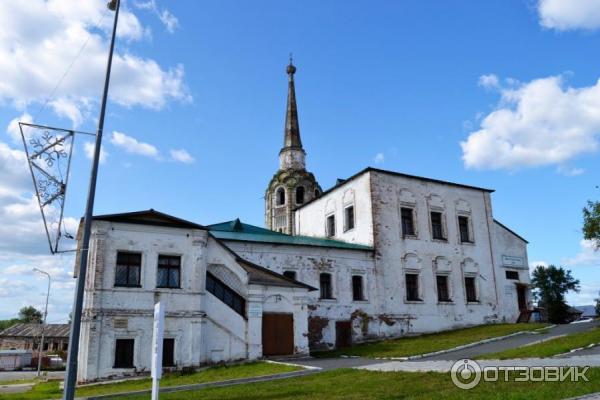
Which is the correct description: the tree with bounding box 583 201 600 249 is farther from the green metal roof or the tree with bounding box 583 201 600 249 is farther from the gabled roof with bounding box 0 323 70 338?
the gabled roof with bounding box 0 323 70 338

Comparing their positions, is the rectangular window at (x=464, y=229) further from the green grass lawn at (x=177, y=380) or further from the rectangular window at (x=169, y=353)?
the rectangular window at (x=169, y=353)

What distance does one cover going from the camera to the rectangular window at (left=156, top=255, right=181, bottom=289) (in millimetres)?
19469

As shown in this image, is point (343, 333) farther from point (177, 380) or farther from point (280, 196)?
point (280, 196)

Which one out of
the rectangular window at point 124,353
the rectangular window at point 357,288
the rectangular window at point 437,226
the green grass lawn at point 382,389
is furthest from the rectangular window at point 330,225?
the green grass lawn at point 382,389

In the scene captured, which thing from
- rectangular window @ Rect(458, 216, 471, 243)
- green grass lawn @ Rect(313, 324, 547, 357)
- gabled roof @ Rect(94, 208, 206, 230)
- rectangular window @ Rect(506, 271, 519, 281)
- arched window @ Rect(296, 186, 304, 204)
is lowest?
green grass lawn @ Rect(313, 324, 547, 357)

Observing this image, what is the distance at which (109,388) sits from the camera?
15.6 meters

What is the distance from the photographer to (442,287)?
30906mm

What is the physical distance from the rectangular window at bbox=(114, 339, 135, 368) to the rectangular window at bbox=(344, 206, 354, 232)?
55.1 ft

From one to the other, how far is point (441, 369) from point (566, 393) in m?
4.77

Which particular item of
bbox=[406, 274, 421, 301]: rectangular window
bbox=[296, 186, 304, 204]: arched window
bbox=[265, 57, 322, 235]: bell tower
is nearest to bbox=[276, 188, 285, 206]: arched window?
bbox=[265, 57, 322, 235]: bell tower

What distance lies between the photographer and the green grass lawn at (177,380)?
14931 mm

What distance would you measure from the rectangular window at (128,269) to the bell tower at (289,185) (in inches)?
1081

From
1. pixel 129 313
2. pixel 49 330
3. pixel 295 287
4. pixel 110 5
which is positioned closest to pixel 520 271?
pixel 295 287

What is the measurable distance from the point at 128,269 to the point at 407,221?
18.1 metres
